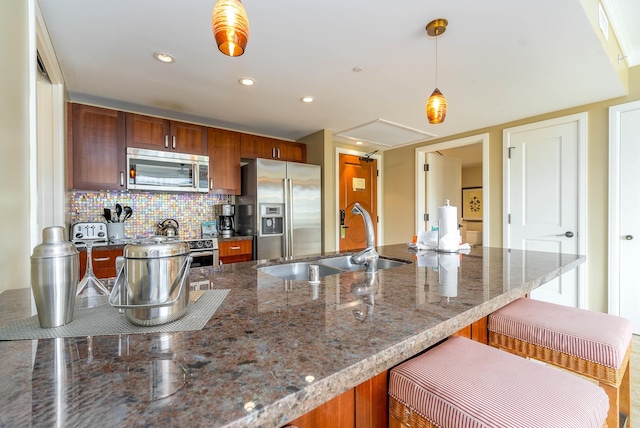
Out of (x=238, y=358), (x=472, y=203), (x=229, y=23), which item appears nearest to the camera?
(x=238, y=358)

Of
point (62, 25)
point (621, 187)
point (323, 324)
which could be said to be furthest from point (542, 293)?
point (62, 25)

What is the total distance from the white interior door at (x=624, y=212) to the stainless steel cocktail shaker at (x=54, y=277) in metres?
3.89

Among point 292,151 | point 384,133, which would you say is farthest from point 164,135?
point 384,133

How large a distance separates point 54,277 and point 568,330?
5.39ft

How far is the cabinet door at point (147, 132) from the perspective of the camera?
9.31ft

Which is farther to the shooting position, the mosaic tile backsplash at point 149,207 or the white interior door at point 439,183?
the white interior door at point 439,183

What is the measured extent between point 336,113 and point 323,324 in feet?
9.15

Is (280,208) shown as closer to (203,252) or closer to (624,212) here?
(203,252)

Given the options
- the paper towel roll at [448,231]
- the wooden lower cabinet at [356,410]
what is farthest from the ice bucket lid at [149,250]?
the paper towel roll at [448,231]

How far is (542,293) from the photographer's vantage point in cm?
321

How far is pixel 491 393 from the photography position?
72 cm

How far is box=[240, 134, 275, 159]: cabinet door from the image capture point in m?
3.50

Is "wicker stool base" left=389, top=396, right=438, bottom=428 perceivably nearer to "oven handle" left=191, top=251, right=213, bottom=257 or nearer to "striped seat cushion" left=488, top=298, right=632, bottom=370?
"striped seat cushion" left=488, top=298, right=632, bottom=370

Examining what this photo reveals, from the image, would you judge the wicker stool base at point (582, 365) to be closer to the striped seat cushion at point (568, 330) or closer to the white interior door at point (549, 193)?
the striped seat cushion at point (568, 330)
